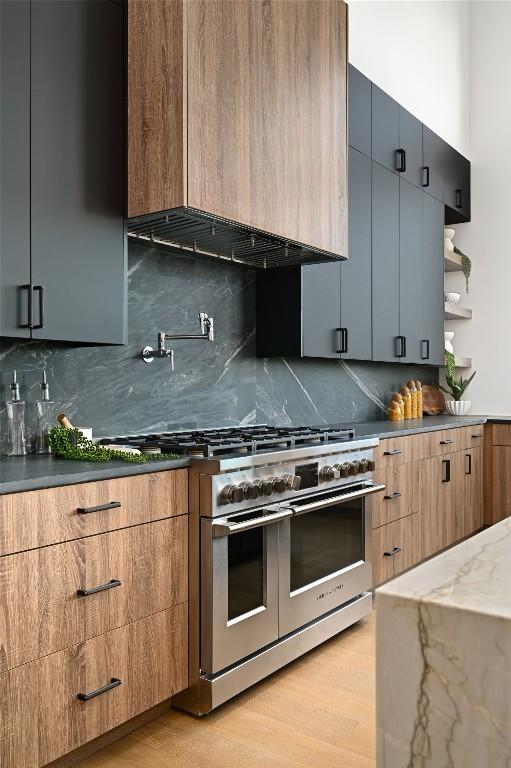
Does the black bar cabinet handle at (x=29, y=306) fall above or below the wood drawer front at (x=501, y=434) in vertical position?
above

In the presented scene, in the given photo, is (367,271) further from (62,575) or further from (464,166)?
(62,575)

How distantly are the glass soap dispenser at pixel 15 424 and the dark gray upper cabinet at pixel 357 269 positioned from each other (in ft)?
6.22

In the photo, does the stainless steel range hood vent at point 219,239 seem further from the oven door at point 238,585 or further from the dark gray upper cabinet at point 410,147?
the dark gray upper cabinet at point 410,147

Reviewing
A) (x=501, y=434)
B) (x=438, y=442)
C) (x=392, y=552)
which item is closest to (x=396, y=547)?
(x=392, y=552)

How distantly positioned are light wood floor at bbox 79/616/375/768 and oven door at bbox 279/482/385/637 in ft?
0.75

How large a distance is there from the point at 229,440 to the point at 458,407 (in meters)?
3.22

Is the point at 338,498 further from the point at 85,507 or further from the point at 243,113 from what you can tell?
the point at 243,113

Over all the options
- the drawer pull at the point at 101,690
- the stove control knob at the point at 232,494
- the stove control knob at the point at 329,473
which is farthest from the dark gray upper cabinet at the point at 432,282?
the drawer pull at the point at 101,690

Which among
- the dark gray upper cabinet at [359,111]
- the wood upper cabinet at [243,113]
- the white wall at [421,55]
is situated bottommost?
the wood upper cabinet at [243,113]

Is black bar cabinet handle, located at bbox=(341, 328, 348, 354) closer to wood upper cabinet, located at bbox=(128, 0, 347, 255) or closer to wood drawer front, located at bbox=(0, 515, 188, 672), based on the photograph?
wood upper cabinet, located at bbox=(128, 0, 347, 255)

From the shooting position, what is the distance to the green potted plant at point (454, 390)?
5082 mm

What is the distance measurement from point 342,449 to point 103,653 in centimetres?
135

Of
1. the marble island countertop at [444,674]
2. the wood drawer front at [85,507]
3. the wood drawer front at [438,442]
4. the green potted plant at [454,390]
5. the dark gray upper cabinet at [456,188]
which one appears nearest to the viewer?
the marble island countertop at [444,674]

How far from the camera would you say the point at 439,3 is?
5.11 metres
